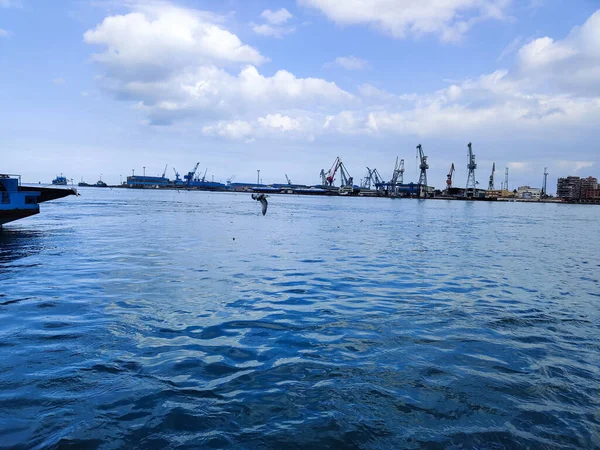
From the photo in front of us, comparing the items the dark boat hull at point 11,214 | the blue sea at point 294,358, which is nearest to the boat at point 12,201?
the dark boat hull at point 11,214

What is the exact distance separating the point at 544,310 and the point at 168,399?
10.7m

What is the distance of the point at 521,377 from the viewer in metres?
7.57

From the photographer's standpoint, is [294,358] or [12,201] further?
[12,201]

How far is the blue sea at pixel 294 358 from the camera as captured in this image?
5.73 metres

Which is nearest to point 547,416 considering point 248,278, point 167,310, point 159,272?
point 167,310

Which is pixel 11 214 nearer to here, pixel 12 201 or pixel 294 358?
pixel 12 201

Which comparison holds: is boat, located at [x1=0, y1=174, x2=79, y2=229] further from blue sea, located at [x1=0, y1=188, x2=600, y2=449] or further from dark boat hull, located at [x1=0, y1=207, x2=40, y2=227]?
blue sea, located at [x1=0, y1=188, x2=600, y2=449]

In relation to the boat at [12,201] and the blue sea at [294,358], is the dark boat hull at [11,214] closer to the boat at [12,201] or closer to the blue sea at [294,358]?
the boat at [12,201]

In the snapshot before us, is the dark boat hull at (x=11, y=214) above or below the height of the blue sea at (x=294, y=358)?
above

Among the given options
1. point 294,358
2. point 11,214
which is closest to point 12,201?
point 11,214

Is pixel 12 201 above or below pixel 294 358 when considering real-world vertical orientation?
above

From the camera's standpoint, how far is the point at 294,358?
8094mm

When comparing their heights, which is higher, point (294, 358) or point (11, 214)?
point (11, 214)

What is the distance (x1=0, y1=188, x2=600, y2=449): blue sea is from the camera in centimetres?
573
